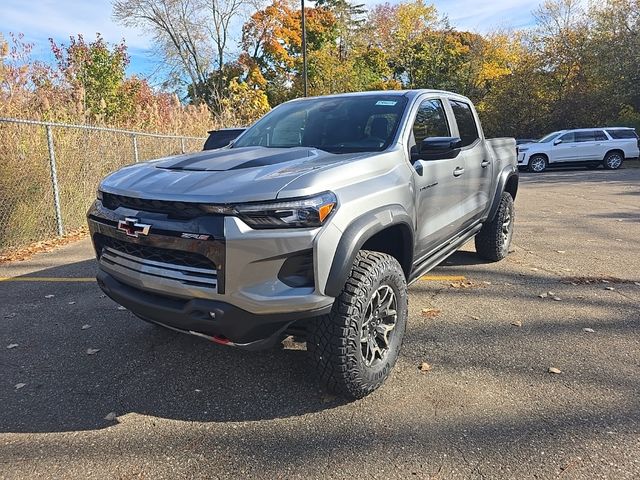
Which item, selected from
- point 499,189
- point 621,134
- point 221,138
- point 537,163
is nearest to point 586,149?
point 621,134

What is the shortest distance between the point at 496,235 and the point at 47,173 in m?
6.57

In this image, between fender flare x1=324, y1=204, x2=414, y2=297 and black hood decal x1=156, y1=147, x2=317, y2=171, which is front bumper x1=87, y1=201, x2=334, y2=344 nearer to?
fender flare x1=324, y1=204, x2=414, y2=297

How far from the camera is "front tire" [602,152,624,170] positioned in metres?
19.3

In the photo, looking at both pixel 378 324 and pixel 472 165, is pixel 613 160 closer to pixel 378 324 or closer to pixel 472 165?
pixel 472 165

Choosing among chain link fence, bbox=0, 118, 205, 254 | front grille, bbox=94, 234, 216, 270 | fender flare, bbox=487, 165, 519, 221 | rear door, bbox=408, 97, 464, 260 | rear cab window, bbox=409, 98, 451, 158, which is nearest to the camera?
front grille, bbox=94, 234, 216, 270

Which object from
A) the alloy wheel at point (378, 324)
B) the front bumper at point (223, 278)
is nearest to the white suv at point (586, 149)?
the alloy wheel at point (378, 324)

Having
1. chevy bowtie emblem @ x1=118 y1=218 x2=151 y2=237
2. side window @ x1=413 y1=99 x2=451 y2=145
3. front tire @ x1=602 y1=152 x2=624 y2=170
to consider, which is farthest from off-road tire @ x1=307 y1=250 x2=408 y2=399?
front tire @ x1=602 y1=152 x2=624 y2=170

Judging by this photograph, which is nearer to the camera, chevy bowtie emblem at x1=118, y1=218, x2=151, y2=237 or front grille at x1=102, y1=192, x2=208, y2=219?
front grille at x1=102, y1=192, x2=208, y2=219

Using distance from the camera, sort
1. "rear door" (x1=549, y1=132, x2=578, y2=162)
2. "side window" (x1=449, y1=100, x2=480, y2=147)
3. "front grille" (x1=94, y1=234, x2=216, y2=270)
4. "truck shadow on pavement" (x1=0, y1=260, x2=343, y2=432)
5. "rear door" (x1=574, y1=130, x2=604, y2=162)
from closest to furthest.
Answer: "front grille" (x1=94, y1=234, x2=216, y2=270) < "truck shadow on pavement" (x1=0, y1=260, x2=343, y2=432) < "side window" (x1=449, y1=100, x2=480, y2=147) < "rear door" (x1=574, y1=130, x2=604, y2=162) < "rear door" (x1=549, y1=132, x2=578, y2=162)

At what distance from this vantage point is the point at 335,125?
3.66 metres

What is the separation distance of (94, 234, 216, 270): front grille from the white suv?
20.3m

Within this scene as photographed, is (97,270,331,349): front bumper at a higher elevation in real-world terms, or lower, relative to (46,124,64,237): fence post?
lower

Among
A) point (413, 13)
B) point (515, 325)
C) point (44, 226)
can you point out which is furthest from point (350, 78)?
point (515, 325)

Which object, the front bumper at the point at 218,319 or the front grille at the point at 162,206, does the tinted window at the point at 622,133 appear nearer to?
the front bumper at the point at 218,319
